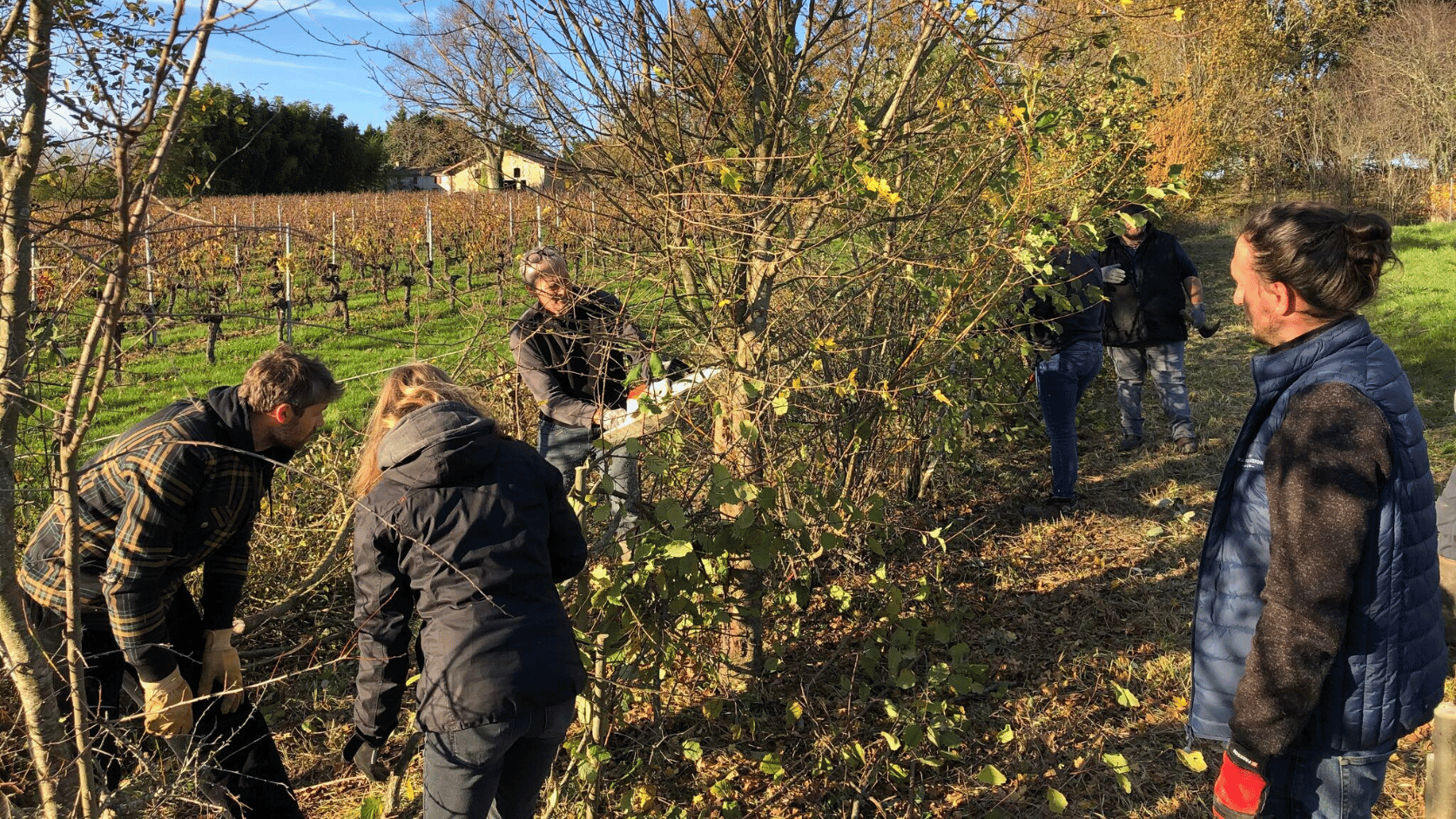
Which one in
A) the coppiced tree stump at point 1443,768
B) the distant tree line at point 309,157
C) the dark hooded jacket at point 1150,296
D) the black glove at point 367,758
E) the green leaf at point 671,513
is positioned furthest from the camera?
the distant tree line at point 309,157

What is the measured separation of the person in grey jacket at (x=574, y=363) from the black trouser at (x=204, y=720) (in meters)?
1.19

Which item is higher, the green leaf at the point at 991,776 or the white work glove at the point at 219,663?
the white work glove at the point at 219,663

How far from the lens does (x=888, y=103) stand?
311cm

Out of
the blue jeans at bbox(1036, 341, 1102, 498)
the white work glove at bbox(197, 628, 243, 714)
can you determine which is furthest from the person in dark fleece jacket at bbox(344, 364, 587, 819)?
the blue jeans at bbox(1036, 341, 1102, 498)

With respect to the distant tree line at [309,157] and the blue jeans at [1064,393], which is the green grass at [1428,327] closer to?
the blue jeans at [1064,393]

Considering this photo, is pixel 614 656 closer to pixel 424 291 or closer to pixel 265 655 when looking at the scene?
pixel 265 655

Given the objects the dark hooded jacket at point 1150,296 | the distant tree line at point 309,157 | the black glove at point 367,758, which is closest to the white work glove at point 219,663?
the black glove at point 367,758

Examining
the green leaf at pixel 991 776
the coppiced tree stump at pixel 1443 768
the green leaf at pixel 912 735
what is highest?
the coppiced tree stump at pixel 1443 768

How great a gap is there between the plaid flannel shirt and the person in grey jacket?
0.83 metres

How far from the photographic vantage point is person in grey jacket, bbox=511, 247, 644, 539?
2936 mm

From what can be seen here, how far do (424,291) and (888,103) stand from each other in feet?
41.4

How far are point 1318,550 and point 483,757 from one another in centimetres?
164

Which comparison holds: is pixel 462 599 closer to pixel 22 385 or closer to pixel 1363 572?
pixel 22 385

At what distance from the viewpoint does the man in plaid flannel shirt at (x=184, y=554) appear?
2303 mm
